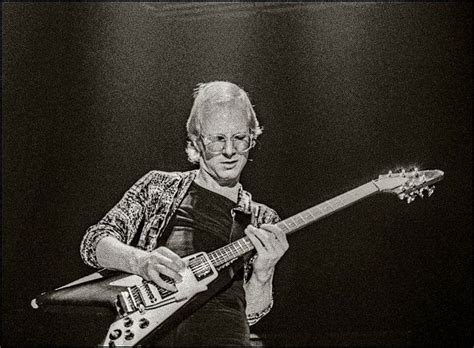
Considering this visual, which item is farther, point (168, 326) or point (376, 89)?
point (376, 89)

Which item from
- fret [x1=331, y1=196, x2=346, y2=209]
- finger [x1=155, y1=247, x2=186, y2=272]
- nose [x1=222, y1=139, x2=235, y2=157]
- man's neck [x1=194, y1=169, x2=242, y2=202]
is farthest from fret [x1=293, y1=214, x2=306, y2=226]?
finger [x1=155, y1=247, x2=186, y2=272]

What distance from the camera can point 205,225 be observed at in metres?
2.21

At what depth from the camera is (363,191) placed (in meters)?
2.30

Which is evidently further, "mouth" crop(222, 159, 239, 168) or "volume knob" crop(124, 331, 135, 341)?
"mouth" crop(222, 159, 239, 168)

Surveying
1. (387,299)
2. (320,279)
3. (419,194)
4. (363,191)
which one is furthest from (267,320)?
(419,194)

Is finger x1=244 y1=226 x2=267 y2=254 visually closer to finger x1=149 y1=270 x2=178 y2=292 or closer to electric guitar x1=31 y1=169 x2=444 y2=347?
electric guitar x1=31 y1=169 x2=444 y2=347

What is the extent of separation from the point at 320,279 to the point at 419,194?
1.66 feet

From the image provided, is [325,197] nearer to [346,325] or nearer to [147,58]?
[346,325]

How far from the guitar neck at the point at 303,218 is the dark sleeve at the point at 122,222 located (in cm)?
33

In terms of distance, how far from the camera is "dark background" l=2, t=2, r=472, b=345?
2270 mm

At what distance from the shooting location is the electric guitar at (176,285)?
6.73 ft

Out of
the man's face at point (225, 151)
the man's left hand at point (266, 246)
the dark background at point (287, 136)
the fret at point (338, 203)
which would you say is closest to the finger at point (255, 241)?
the man's left hand at point (266, 246)

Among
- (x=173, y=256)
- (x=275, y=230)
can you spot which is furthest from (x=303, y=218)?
(x=173, y=256)

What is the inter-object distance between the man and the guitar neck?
0.03m
